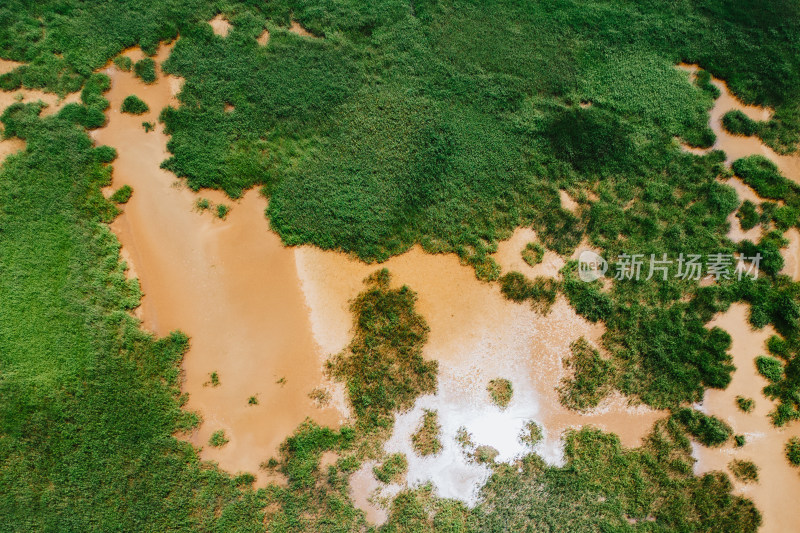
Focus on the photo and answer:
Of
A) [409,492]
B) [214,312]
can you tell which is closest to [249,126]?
[214,312]

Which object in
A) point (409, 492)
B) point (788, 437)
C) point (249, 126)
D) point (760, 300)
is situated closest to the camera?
point (409, 492)

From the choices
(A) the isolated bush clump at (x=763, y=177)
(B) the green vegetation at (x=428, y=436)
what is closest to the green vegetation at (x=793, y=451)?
(A) the isolated bush clump at (x=763, y=177)

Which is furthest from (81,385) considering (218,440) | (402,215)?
(402,215)

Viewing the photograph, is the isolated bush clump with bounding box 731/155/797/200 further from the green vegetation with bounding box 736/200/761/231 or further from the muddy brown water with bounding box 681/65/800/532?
the muddy brown water with bounding box 681/65/800/532

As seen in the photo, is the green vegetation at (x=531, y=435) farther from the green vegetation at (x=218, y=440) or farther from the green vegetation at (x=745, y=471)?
the green vegetation at (x=218, y=440)

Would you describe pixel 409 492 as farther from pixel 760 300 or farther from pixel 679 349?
pixel 760 300

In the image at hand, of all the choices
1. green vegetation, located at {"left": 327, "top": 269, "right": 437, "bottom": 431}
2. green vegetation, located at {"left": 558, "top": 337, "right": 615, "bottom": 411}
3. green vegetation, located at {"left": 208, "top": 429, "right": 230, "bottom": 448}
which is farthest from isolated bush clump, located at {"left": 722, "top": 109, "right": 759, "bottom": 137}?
green vegetation, located at {"left": 208, "top": 429, "right": 230, "bottom": 448}
